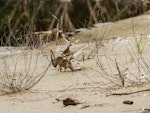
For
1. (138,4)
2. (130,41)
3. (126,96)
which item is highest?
(138,4)

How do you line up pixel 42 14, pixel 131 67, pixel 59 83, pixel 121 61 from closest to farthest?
pixel 59 83
pixel 131 67
pixel 121 61
pixel 42 14

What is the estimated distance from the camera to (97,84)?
4.46 m

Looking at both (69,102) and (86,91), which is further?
(86,91)

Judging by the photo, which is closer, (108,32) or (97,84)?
(97,84)

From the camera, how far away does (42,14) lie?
13211 mm

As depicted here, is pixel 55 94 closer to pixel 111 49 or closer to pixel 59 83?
pixel 59 83

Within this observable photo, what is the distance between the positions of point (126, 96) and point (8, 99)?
3.32ft

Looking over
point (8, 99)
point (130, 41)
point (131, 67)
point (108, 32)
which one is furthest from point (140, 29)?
point (8, 99)

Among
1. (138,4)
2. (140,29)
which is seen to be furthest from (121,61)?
(138,4)

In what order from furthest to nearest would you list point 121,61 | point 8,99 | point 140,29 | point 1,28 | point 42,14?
point 42,14 → point 1,28 → point 140,29 → point 121,61 → point 8,99

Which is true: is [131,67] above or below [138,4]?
below

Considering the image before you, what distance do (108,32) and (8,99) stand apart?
492cm

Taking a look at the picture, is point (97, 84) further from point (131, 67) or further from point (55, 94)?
point (131, 67)

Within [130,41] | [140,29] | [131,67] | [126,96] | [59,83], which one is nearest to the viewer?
[126,96]
